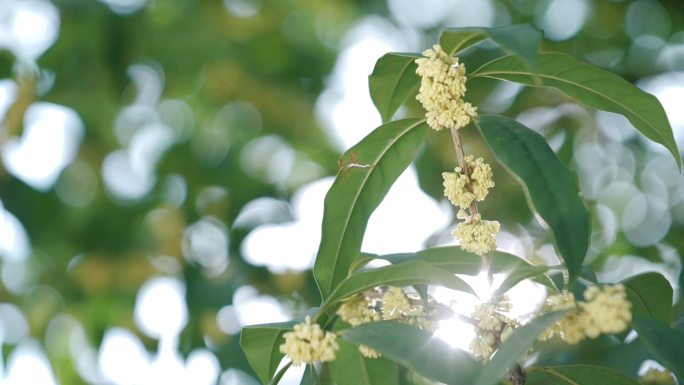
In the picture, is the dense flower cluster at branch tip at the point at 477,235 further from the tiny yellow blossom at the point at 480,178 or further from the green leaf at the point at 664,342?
the green leaf at the point at 664,342

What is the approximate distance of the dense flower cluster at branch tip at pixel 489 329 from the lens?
62cm

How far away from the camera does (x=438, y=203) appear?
191 centimetres

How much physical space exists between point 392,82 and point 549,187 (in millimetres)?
194

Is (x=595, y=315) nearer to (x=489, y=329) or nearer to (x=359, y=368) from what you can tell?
(x=489, y=329)

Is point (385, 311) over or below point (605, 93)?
below

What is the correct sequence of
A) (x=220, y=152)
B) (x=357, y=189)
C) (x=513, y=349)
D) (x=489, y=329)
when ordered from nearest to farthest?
(x=513, y=349), (x=489, y=329), (x=357, y=189), (x=220, y=152)

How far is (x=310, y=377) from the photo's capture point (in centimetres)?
73

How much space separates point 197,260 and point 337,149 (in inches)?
20.6

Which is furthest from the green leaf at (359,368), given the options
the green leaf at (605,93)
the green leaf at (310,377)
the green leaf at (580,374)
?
the green leaf at (605,93)

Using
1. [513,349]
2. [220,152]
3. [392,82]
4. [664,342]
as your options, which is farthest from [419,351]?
[220,152]

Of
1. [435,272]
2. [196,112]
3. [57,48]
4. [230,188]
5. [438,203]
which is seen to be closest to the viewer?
[435,272]

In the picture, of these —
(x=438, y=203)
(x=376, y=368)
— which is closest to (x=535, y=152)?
(x=376, y=368)

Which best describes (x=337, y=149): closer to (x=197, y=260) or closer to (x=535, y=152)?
(x=197, y=260)

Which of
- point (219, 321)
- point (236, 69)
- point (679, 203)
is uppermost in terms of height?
point (236, 69)
